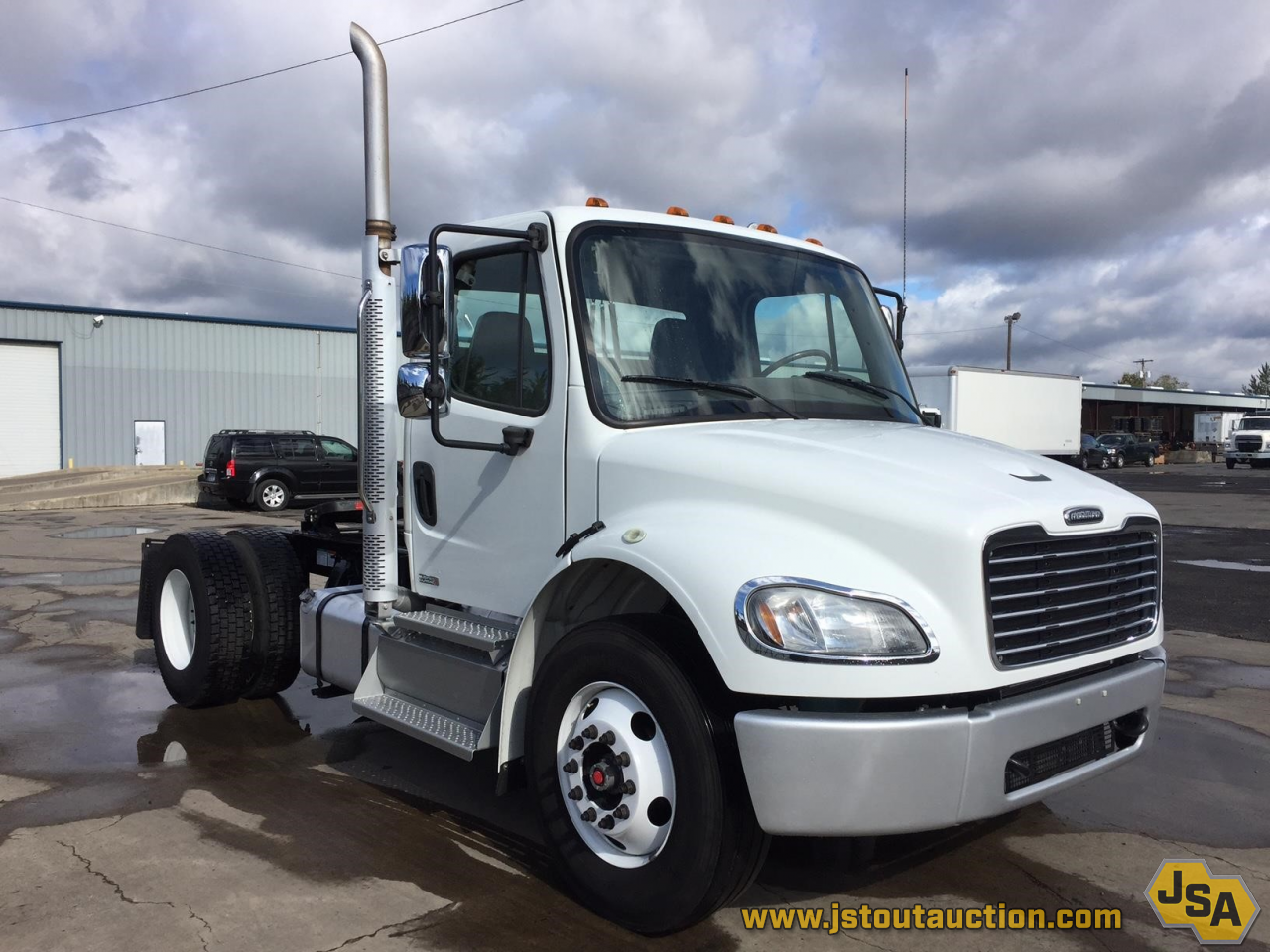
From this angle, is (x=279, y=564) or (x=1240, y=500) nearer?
(x=279, y=564)

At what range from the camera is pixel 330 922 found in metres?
3.45

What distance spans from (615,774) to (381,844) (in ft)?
4.62

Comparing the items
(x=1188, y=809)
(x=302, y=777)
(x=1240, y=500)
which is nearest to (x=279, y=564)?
(x=302, y=777)

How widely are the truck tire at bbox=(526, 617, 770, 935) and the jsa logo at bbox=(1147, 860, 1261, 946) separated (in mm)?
1617

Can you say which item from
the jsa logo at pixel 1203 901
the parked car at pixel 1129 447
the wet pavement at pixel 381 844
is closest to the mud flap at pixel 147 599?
the wet pavement at pixel 381 844

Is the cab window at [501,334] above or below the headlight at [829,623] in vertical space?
above

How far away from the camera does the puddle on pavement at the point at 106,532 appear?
1698 cm

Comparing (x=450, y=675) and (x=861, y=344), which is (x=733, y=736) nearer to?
(x=450, y=675)

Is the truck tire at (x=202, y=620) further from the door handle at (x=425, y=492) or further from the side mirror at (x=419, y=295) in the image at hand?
the side mirror at (x=419, y=295)

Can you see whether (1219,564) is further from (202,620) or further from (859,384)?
(202,620)

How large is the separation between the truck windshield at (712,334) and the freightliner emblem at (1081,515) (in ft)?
3.49

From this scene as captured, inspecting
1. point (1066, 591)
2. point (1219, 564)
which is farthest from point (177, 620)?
point (1219, 564)

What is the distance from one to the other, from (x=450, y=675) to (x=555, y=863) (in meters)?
Answer: 0.96

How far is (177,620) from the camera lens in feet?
20.8
